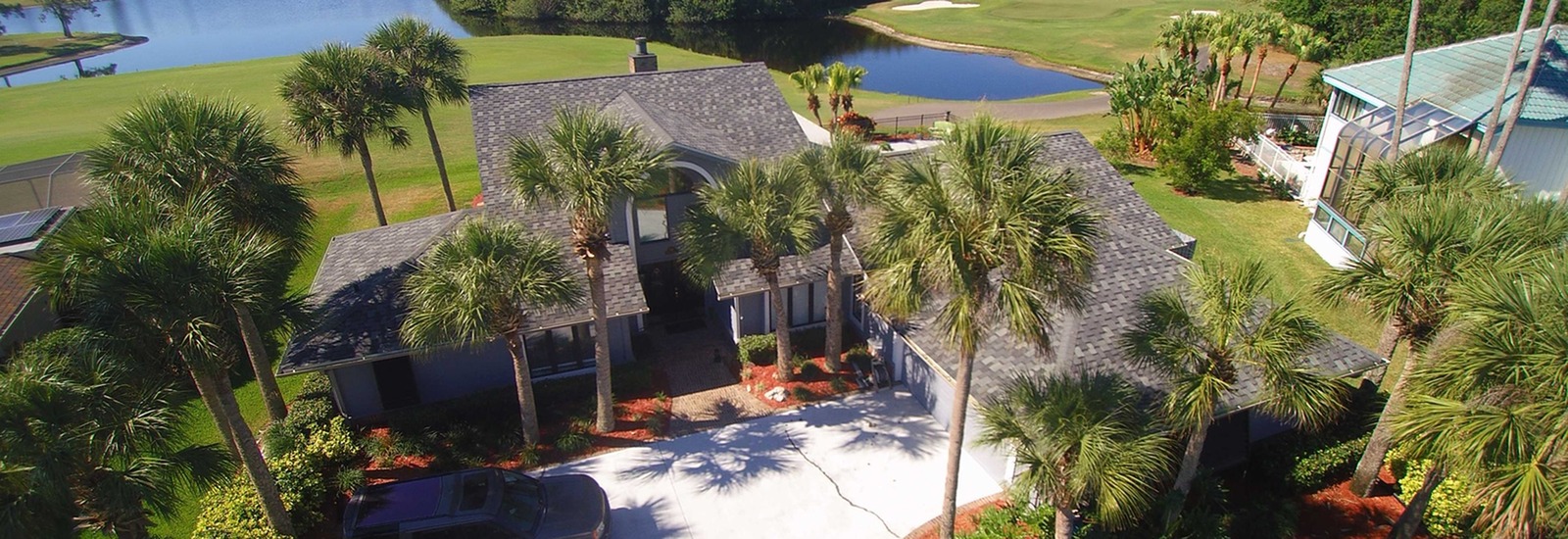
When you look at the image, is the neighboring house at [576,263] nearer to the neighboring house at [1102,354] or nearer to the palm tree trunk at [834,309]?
the palm tree trunk at [834,309]

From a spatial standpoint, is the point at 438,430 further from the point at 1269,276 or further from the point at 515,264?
the point at 1269,276

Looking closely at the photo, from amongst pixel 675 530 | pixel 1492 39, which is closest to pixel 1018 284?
pixel 675 530

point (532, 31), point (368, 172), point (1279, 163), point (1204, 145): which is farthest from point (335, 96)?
point (532, 31)

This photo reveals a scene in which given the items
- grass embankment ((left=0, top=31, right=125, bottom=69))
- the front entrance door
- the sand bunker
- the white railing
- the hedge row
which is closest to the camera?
the hedge row

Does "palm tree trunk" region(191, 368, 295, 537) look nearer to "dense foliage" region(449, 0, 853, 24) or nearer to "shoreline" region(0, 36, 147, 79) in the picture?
"shoreline" region(0, 36, 147, 79)

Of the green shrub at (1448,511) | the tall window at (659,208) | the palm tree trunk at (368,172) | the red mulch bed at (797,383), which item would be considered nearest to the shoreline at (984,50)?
the tall window at (659,208)

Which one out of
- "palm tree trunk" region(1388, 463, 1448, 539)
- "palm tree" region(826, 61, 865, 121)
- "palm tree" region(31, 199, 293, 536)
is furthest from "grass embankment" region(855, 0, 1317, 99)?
"palm tree" region(31, 199, 293, 536)

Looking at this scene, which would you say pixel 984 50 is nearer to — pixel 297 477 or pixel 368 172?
pixel 368 172
